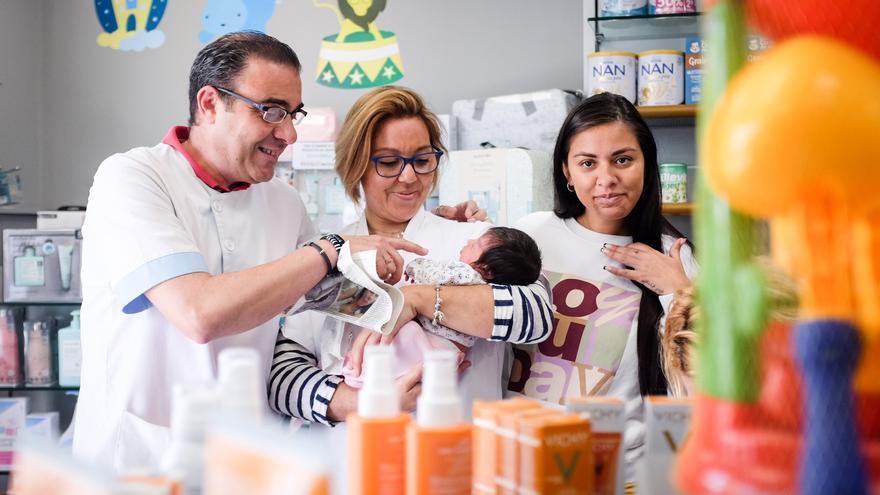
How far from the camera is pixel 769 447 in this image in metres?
0.70

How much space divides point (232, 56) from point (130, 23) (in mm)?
2981

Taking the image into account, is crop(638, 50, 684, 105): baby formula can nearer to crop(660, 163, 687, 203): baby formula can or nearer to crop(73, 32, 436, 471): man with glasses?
crop(660, 163, 687, 203): baby formula can

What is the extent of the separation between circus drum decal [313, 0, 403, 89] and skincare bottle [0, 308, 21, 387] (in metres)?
1.81

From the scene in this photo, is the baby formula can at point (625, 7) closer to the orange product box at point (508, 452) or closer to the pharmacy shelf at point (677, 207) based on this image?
the pharmacy shelf at point (677, 207)

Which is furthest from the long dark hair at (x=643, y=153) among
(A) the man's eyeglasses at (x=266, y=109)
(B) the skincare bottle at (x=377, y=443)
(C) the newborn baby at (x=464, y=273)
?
(B) the skincare bottle at (x=377, y=443)

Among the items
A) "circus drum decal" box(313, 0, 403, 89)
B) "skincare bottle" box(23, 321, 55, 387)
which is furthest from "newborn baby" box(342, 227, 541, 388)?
"circus drum decal" box(313, 0, 403, 89)

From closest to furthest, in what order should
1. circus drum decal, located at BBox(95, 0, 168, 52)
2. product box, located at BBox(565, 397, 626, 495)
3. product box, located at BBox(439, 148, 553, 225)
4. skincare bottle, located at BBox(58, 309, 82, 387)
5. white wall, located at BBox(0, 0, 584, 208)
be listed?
product box, located at BBox(565, 397, 626, 495) < product box, located at BBox(439, 148, 553, 225) < skincare bottle, located at BBox(58, 309, 82, 387) < white wall, located at BBox(0, 0, 584, 208) < circus drum decal, located at BBox(95, 0, 168, 52)

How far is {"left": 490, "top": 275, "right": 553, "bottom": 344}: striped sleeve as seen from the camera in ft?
5.41

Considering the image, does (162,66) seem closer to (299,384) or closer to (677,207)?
(677,207)

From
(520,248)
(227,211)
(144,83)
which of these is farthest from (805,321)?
(144,83)

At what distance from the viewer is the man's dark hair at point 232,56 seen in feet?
6.06

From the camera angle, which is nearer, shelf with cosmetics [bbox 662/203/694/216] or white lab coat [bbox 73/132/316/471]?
white lab coat [bbox 73/132/316/471]

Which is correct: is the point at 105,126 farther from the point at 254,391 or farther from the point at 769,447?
the point at 769,447

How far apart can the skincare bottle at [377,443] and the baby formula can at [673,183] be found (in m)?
2.36
